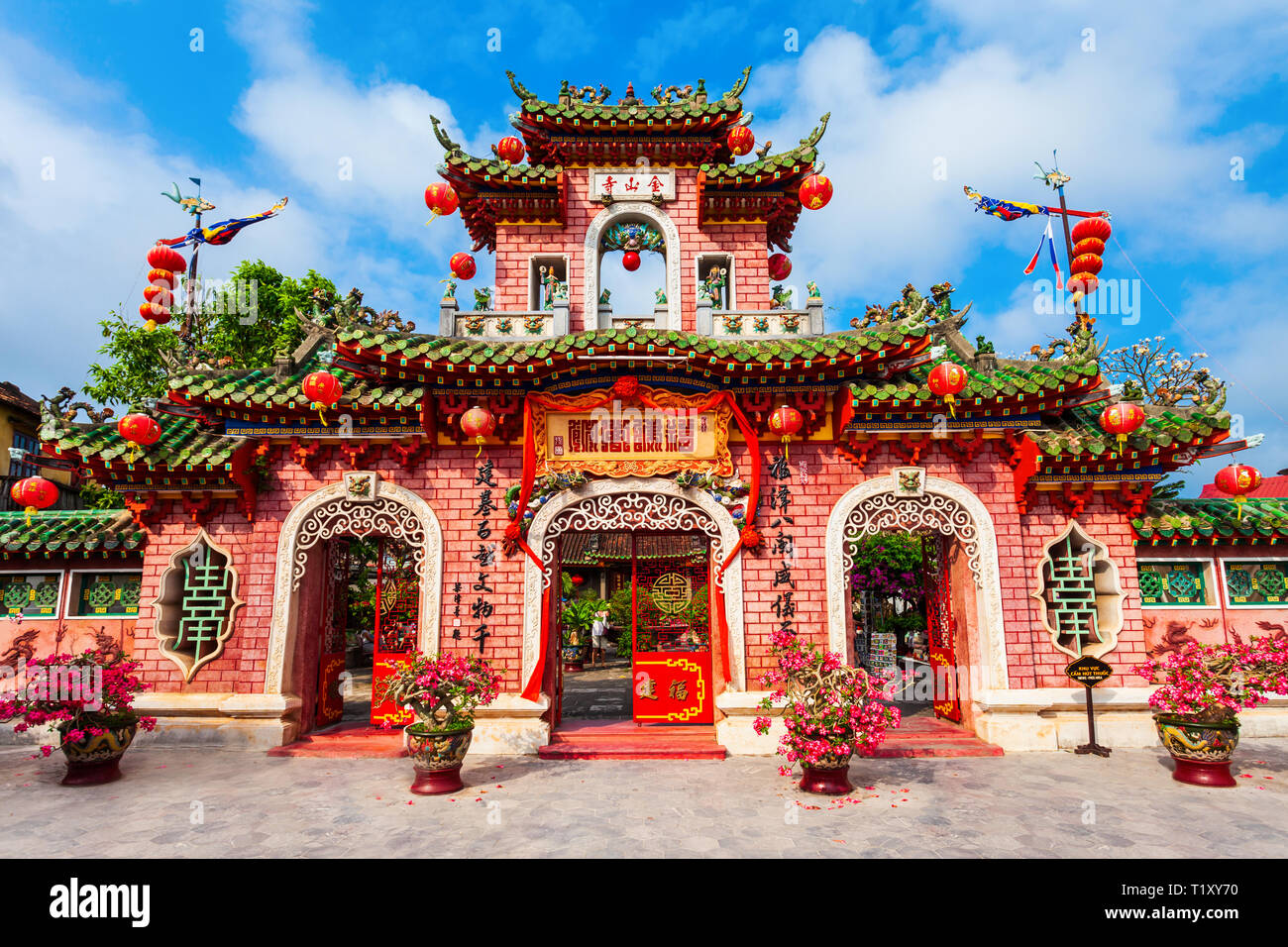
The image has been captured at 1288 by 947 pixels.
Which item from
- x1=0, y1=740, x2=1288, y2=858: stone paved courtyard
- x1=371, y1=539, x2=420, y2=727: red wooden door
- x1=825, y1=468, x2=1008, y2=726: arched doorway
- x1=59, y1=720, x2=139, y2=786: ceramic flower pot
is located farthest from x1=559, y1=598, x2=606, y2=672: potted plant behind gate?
x1=59, y1=720, x2=139, y2=786: ceramic flower pot

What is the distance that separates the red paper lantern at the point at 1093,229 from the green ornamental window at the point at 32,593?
56.4ft

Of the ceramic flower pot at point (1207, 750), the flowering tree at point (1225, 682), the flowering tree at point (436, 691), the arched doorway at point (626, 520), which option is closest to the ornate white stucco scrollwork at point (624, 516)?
the arched doorway at point (626, 520)

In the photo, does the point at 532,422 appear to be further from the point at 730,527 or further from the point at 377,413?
the point at 730,527

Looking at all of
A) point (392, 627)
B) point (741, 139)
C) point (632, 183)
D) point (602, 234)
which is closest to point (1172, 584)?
point (741, 139)

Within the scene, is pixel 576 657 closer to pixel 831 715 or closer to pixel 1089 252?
pixel 831 715

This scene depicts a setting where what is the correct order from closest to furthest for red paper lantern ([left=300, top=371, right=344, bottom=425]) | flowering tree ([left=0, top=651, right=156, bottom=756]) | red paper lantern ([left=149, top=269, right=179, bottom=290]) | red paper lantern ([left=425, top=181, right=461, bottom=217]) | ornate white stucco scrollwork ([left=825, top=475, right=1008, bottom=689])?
1. flowering tree ([left=0, top=651, right=156, bottom=756])
2. red paper lantern ([left=300, top=371, right=344, bottom=425])
3. ornate white stucco scrollwork ([left=825, top=475, right=1008, bottom=689])
4. red paper lantern ([left=425, top=181, right=461, bottom=217])
5. red paper lantern ([left=149, top=269, right=179, bottom=290])

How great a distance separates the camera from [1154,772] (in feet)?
25.8

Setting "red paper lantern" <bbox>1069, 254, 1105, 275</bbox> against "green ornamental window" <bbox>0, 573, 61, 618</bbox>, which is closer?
"green ornamental window" <bbox>0, 573, 61, 618</bbox>

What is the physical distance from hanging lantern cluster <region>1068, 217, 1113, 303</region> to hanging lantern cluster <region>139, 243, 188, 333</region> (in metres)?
15.7

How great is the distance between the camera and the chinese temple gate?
901 centimetres

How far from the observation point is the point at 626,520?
9.46 m

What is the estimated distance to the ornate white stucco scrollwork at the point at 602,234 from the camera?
1083 cm

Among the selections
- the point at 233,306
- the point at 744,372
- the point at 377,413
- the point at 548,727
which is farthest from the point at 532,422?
the point at 233,306

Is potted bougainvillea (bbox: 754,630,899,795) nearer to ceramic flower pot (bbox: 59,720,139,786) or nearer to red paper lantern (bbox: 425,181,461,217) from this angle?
ceramic flower pot (bbox: 59,720,139,786)
